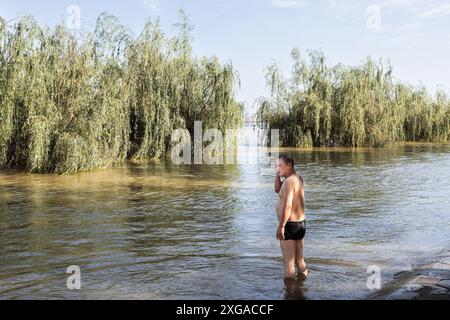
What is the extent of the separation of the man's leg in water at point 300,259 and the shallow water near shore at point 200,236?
160 millimetres

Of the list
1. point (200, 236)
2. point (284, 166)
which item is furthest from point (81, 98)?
point (284, 166)

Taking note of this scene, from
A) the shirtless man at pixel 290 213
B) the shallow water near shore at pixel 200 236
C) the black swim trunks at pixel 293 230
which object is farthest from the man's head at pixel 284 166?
the shallow water near shore at pixel 200 236

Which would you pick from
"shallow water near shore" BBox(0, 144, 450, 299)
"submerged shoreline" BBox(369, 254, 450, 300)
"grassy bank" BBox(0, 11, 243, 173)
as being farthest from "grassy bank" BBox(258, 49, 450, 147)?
Result: "submerged shoreline" BBox(369, 254, 450, 300)

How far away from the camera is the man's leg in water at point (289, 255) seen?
6035 millimetres

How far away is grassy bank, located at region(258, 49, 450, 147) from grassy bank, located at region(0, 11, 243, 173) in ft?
44.9

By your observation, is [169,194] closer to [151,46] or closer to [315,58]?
[151,46]

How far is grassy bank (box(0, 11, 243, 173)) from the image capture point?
720 inches

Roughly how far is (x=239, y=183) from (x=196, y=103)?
12384 mm

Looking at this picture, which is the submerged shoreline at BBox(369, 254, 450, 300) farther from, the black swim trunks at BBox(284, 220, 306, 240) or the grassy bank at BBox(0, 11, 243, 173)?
the grassy bank at BBox(0, 11, 243, 173)

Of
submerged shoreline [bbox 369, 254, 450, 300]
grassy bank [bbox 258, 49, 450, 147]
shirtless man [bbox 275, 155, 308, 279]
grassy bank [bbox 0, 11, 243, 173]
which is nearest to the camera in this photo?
submerged shoreline [bbox 369, 254, 450, 300]

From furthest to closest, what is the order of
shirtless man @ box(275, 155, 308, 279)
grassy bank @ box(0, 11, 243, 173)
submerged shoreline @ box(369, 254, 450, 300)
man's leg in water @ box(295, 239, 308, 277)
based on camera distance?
grassy bank @ box(0, 11, 243, 173) → man's leg in water @ box(295, 239, 308, 277) → shirtless man @ box(275, 155, 308, 279) → submerged shoreline @ box(369, 254, 450, 300)

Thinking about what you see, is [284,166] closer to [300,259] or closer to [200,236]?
[300,259]

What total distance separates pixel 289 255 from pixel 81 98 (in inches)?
588
